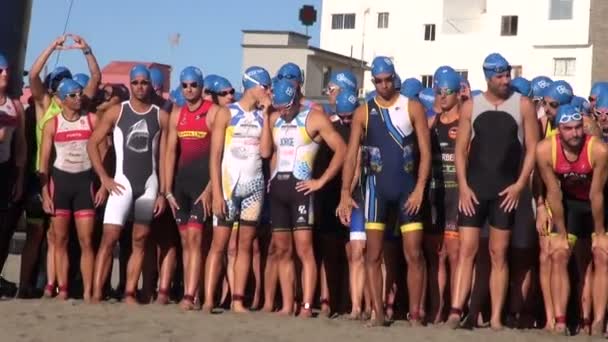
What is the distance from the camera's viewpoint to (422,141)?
10844 millimetres

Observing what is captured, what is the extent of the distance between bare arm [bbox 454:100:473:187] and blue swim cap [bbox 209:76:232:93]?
3020 millimetres

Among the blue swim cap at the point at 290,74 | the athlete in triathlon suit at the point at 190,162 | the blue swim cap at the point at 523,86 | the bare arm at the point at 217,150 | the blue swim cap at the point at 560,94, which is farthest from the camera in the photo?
the blue swim cap at the point at 523,86

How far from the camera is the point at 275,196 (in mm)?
11570

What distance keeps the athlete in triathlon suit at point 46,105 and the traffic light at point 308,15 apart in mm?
50564

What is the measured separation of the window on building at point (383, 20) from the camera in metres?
68.1

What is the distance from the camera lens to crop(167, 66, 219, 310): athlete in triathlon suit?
11.8 metres

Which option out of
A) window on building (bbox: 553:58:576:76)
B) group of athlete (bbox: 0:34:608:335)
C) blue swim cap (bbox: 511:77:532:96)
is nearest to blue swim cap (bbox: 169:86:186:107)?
group of athlete (bbox: 0:34:608:335)

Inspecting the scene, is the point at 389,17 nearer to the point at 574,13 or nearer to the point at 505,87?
the point at 574,13

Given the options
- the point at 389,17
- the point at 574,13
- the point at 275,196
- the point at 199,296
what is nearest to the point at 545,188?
the point at 275,196

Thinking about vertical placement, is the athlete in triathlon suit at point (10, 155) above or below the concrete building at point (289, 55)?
below

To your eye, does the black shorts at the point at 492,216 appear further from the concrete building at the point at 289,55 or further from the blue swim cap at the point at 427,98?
the concrete building at the point at 289,55

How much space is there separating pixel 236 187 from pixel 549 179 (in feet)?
9.41

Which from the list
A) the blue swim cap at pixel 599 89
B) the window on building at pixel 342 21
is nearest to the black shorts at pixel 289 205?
the blue swim cap at pixel 599 89

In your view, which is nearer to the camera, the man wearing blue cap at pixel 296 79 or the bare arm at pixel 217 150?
the bare arm at pixel 217 150
